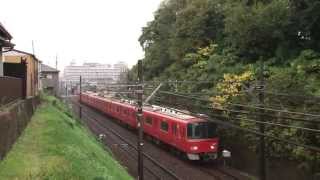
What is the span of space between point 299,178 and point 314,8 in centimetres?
1079

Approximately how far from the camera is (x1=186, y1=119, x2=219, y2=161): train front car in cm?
2828

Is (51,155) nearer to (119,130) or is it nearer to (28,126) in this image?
(28,126)

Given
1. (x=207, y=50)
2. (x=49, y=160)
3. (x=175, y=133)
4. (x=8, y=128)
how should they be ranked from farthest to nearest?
1. (x=207, y=50)
2. (x=175, y=133)
3. (x=8, y=128)
4. (x=49, y=160)

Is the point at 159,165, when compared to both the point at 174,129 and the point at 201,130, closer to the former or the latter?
the point at 174,129

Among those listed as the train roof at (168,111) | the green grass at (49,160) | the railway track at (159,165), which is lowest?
the railway track at (159,165)

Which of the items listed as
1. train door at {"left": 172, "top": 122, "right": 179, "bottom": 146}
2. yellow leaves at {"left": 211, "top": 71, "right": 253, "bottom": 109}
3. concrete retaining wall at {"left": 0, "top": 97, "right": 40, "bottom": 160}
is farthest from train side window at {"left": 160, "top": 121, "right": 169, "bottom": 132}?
concrete retaining wall at {"left": 0, "top": 97, "right": 40, "bottom": 160}

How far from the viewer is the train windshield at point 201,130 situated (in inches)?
1118

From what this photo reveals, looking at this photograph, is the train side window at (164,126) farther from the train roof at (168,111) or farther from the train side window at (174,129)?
the train side window at (174,129)

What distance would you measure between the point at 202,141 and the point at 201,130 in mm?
608

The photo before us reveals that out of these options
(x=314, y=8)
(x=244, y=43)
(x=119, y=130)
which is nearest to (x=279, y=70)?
(x=314, y=8)

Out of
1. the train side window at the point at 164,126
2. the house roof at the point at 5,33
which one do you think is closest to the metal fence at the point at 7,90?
the house roof at the point at 5,33

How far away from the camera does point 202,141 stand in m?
28.5

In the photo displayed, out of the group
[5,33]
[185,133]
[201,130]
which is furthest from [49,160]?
[201,130]

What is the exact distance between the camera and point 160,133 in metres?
33.0
